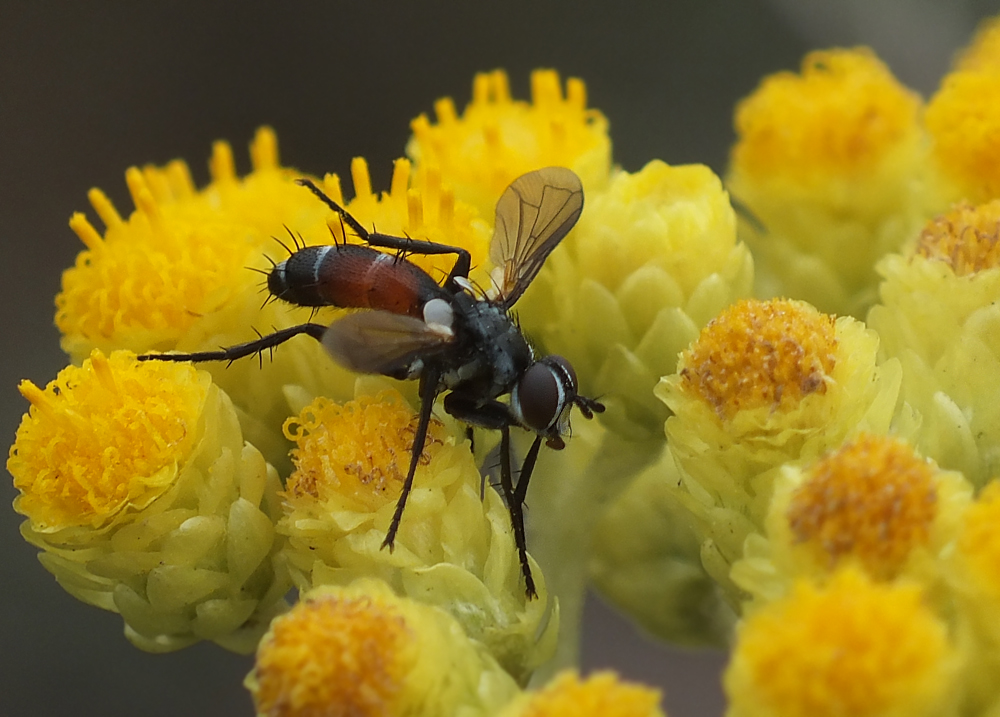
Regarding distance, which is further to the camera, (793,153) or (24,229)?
(24,229)

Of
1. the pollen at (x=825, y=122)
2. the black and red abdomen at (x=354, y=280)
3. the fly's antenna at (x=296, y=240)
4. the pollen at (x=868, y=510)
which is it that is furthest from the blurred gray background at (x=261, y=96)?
the pollen at (x=868, y=510)

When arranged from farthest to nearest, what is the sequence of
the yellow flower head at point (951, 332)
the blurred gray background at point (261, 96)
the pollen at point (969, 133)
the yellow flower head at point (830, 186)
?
the blurred gray background at point (261, 96), the yellow flower head at point (830, 186), the pollen at point (969, 133), the yellow flower head at point (951, 332)

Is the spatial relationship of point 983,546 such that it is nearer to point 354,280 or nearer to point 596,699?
point 596,699

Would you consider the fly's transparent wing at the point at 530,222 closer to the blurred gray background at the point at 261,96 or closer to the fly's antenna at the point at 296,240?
the fly's antenna at the point at 296,240

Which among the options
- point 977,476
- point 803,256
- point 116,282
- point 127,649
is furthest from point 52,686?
point 977,476

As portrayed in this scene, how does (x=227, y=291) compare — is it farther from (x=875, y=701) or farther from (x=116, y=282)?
(x=875, y=701)

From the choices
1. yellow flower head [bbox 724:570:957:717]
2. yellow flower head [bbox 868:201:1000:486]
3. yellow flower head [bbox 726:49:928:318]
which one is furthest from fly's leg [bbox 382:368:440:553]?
yellow flower head [bbox 726:49:928:318]
